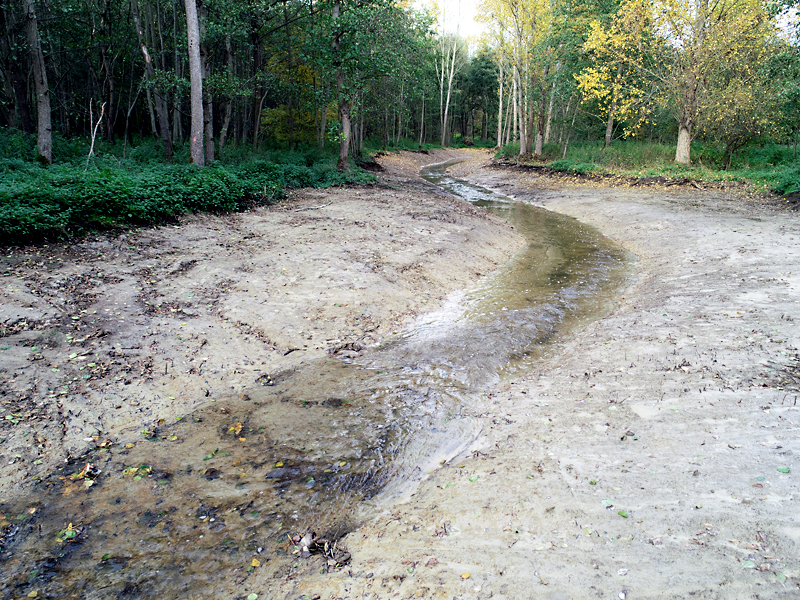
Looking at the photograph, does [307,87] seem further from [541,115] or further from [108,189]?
[541,115]

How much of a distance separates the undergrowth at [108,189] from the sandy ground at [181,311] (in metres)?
0.51

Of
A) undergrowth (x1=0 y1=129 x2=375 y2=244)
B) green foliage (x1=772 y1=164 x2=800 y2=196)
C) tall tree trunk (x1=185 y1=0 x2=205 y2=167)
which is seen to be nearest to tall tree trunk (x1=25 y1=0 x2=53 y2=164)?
undergrowth (x1=0 y1=129 x2=375 y2=244)

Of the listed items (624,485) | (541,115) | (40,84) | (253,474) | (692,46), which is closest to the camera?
(624,485)

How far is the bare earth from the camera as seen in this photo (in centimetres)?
281

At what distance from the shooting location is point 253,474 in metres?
3.94

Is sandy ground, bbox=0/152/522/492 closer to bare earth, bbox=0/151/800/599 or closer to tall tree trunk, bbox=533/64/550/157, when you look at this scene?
bare earth, bbox=0/151/800/599

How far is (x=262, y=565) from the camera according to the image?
10.1ft

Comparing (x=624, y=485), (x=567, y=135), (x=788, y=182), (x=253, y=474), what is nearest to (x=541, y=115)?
(x=567, y=135)

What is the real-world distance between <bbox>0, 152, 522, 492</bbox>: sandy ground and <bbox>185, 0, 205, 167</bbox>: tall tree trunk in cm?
388

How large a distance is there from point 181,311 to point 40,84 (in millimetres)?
10073

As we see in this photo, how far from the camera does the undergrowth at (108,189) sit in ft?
26.4

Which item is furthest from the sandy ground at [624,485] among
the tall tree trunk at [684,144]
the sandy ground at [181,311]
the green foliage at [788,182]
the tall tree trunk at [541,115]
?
the tall tree trunk at [541,115]

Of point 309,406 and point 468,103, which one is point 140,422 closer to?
point 309,406

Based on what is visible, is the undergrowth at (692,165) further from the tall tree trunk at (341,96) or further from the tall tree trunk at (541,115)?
the tall tree trunk at (341,96)
